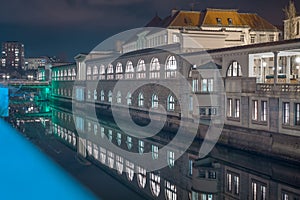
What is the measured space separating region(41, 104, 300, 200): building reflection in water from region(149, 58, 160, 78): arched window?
9693 mm

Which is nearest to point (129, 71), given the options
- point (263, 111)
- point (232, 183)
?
point (263, 111)

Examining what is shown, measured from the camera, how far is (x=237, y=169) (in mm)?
18078

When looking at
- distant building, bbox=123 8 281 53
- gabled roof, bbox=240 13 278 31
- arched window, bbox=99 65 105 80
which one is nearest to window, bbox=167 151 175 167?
distant building, bbox=123 8 281 53

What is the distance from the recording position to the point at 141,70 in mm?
38094

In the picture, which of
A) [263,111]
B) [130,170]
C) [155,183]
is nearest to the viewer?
[155,183]

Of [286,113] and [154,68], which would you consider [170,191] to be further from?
[154,68]

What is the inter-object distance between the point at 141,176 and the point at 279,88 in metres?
8.04

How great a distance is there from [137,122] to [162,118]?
16.3 feet

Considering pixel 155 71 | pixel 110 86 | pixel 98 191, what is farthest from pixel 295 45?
pixel 110 86

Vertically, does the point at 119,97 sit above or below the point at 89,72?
below

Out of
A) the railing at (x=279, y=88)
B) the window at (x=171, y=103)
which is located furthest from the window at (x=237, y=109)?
the window at (x=171, y=103)

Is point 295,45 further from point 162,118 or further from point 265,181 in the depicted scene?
point 162,118

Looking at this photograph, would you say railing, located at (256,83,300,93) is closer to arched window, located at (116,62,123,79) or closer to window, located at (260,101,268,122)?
window, located at (260,101,268,122)

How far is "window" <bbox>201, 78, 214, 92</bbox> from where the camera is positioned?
1015 inches
